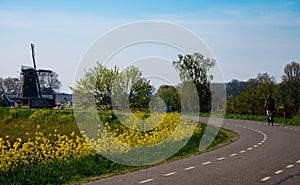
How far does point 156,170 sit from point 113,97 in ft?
42.7

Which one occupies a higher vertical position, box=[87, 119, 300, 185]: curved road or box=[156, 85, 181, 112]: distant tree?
box=[156, 85, 181, 112]: distant tree

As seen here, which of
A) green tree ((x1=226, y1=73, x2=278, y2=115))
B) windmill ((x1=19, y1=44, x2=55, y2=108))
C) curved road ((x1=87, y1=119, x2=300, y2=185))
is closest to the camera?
curved road ((x1=87, y1=119, x2=300, y2=185))

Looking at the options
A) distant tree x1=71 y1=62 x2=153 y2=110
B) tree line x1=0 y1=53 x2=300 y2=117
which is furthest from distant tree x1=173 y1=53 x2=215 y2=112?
distant tree x1=71 y1=62 x2=153 y2=110

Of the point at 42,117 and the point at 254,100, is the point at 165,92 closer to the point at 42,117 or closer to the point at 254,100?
the point at 42,117

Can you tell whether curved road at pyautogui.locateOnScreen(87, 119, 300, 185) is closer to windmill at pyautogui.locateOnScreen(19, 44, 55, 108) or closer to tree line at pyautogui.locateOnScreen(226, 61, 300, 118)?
tree line at pyautogui.locateOnScreen(226, 61, 300, 118)

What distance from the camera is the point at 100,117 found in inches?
1061

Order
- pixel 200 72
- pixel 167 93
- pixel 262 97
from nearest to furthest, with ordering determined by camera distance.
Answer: pixel 167 93, pixel 200 72, pixel 262 97

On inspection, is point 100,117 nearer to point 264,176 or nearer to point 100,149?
point 100,149

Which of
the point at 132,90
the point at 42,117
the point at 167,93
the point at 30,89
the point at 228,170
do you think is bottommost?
the point at 228,170

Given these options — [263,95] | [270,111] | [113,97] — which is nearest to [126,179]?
[113,97]

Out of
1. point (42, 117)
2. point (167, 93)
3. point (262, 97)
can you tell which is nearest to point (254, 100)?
point (262, 97)

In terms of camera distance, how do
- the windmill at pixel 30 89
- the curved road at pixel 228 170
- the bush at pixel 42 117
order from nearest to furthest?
1. the curved road at pixel 228 170
2. the bush at pixel 42 117
3. the windmill at pixel 30 89

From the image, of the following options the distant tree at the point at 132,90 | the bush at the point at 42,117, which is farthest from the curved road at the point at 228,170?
the bush at the point at 42,117

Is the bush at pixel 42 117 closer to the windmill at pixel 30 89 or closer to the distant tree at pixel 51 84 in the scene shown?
the windmill at pixel 30 89
